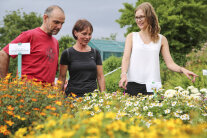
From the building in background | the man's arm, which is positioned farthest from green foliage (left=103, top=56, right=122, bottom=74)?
the building in background

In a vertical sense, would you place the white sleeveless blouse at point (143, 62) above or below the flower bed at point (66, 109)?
above

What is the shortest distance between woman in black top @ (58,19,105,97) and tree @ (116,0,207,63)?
45.6 ft

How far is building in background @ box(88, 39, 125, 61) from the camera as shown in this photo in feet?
93.5

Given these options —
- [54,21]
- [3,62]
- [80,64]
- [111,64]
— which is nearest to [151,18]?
[80,64]

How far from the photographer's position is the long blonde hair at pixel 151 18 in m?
2.82

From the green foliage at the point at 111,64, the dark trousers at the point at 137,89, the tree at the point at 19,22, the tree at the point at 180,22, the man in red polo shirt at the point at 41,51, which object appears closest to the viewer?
the man in red polo shirt at the point at 41,51

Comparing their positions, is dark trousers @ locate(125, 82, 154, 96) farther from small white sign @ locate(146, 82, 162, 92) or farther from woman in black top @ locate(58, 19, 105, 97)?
woman in black top @ locate(58, 19, 105, 97)

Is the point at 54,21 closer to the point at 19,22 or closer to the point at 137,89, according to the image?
the point at 137,89

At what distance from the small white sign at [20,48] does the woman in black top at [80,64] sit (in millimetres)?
507

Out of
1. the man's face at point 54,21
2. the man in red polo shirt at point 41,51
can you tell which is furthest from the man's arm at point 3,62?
the man's face at point 54,21

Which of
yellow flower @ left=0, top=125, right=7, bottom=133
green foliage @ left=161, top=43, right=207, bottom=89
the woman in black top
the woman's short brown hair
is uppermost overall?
the woman's short brown hair

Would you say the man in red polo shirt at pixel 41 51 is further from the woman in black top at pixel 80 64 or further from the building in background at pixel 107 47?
the building in background at pixel 107 47

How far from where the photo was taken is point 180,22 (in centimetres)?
1705

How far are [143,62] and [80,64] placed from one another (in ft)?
2.80
